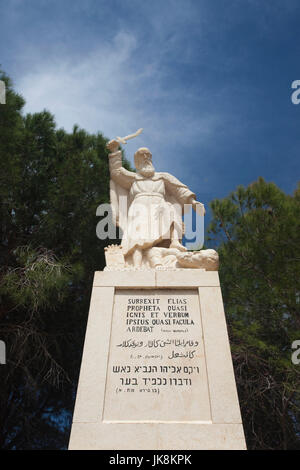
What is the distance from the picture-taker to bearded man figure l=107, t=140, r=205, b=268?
4742mm

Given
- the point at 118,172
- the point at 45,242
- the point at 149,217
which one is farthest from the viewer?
the point at 45,242

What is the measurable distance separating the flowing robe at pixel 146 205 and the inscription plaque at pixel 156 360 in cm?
108

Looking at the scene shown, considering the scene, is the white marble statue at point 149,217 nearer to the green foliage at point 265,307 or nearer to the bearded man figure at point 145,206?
the bearded man figure at point 145,206

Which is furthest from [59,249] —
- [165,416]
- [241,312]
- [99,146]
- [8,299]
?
[165,416]

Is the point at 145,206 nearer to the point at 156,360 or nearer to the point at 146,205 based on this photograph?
the point at 146,205

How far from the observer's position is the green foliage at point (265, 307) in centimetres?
734

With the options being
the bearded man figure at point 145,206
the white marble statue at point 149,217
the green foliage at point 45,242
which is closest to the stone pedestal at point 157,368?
→ the white marble statue at point 149,217

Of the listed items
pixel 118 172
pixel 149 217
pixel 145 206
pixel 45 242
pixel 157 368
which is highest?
pixel 45 242

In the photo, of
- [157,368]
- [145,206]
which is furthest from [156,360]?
[145,206]

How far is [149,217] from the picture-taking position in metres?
4.99

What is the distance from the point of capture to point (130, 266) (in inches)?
180

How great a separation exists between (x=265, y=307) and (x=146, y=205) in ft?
13.8

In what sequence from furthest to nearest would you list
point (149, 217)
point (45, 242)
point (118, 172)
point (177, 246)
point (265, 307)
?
point (45, 242)
point (265, 307)
point (118, 172)
point (149, 217)
point (177, 246)

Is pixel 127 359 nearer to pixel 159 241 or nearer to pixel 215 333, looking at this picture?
pixel 215 333
